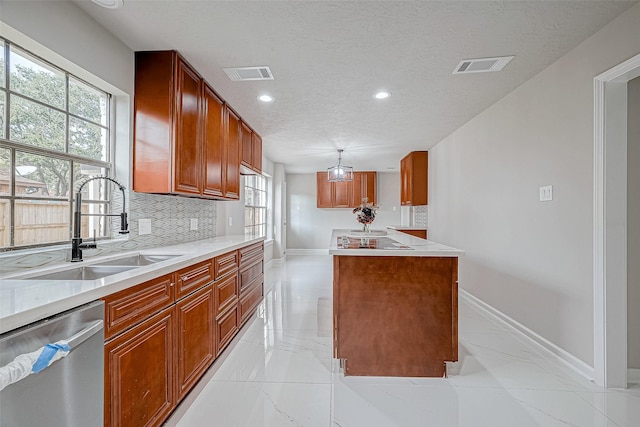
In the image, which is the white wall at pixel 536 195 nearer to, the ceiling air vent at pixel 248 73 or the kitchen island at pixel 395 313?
the kitchen island at pixel 395 313

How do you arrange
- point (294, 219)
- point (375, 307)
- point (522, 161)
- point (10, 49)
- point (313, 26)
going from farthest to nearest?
1. point (294, 219)
2. point (522, 161)
3. point (375, 307)
4. point (313, 26)
5. point (10, 49)

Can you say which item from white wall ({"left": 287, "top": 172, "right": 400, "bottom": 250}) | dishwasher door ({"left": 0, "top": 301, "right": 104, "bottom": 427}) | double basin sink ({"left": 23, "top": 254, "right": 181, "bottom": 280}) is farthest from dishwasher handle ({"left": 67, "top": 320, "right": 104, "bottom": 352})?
white wall ({"left": 287, "top": 172, "right": 400, "bottom": 250})

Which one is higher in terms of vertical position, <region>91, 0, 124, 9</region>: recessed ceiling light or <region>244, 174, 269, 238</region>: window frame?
<region>91, 0, 124, 9</region>: recessed ceiling light

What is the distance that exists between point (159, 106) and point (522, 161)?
3.12 metres

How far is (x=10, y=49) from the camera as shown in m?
1.49

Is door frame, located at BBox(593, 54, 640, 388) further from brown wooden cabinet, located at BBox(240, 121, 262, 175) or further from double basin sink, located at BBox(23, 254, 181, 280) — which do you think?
brown wooden cabinet, located at BBox(240, 121, 262, 175)

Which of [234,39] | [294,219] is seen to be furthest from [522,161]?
[294,219]

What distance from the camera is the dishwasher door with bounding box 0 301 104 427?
85cm

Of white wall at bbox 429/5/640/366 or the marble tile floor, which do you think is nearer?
the marble tile floor

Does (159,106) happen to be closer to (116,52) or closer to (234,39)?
(116,52)

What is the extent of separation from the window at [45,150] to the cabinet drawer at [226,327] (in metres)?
1.06

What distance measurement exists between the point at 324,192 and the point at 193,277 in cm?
659

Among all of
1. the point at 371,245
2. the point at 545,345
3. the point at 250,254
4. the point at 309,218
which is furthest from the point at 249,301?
the point at 309,218

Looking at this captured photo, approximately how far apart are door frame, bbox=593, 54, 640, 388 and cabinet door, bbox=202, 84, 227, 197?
9.70 feet
